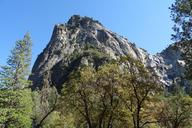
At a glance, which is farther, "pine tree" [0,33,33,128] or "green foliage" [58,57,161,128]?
"pine tree" [0,33,33,128]

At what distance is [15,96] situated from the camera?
53969 mm

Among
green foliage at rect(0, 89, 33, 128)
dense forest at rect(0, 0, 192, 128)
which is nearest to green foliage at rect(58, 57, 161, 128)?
dense forest at rect(0, 0, 192, 128)

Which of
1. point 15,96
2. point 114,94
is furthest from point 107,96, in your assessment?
point 15,96

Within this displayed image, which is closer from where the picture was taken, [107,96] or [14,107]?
[107,96]

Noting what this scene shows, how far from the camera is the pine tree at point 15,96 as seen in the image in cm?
5353

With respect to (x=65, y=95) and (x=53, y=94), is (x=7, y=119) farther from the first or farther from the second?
(x=53, y=94)

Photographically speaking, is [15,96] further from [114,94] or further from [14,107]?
[114,94]

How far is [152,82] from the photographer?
42.8 meters

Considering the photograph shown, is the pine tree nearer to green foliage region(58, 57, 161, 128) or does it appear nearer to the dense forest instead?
the dense forest

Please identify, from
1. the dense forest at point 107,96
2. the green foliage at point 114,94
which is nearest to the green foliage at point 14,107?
the dense forest at point 107,96

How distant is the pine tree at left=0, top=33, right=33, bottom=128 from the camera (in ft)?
176

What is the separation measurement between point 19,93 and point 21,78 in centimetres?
352

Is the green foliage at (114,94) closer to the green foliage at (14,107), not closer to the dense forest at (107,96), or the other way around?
the dense forest at (107,96)

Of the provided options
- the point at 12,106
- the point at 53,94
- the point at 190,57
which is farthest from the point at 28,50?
the point at 53,94
